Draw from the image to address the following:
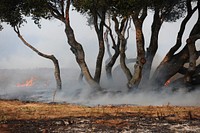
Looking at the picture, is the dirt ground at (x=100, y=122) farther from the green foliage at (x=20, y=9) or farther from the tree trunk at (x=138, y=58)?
the green foliage at (x=20, y=9)

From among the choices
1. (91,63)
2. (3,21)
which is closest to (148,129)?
(3,21)

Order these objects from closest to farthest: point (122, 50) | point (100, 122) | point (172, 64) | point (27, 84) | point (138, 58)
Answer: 1. point (100, 122)
2. point (138, 58)
3. point (122, 50)
4. point (172, 64)
5. point (27, 84)

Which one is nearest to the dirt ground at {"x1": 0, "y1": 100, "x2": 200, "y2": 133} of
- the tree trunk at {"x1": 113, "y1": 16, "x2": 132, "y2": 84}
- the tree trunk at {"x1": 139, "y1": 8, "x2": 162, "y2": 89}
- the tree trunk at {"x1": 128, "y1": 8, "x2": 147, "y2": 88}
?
the tree trunk at {"x1": 128, "y1": 8, "x2": 147, "y2": 88}

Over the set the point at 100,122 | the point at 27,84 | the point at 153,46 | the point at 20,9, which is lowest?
the point at 100,122

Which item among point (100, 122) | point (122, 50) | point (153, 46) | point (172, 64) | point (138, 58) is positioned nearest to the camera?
point (100, 122)

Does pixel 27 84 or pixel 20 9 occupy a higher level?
pixel 20 9

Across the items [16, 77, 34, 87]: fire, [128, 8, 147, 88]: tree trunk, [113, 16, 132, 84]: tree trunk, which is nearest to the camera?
[128, 8, 147, 88]: tree trunk

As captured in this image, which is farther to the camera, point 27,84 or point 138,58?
point 27,84

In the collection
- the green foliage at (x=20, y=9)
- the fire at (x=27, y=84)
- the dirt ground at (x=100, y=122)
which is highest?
the green foliage at (x=20, y=9)

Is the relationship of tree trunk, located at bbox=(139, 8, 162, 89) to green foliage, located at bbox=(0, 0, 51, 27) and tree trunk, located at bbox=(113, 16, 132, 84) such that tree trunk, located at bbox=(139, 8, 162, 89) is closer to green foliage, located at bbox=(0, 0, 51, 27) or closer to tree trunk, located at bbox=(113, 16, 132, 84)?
tree trunk, located at bbox=(113, 16, 132, 84)

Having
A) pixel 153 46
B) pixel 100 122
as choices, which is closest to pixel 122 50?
pixel 153 46

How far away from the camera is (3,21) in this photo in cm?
2417

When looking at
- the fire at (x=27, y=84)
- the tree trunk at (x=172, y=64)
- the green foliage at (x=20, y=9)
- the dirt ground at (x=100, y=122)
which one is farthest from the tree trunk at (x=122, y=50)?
the fire at (x=27, y=84)

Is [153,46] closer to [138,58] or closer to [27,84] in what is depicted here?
[138,58]
